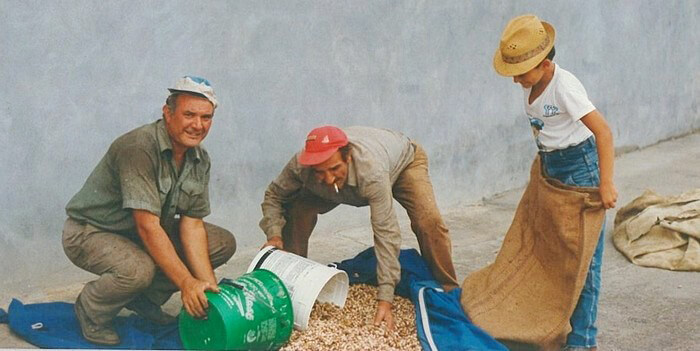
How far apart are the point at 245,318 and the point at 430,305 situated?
96 centimetres

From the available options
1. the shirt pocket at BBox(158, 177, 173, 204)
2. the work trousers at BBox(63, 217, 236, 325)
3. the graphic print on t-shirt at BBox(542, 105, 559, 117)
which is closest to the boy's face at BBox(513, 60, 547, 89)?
the graphic print on t-shirt at BBox(542, 105, 559, 117)

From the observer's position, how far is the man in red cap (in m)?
4.31

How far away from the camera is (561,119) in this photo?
13.5ft

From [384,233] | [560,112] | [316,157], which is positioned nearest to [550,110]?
[560,112]

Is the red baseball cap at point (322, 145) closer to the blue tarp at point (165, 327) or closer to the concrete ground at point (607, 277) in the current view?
the blue tarp at point (165, 327)

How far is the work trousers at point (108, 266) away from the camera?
425 centimetres

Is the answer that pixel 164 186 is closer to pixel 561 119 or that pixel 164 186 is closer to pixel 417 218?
pixel 417 218

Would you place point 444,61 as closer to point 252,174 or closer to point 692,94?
point 252,174

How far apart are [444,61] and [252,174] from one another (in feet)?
5.04

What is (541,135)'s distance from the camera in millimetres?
4223

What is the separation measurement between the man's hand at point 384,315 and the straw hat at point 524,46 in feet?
3.49

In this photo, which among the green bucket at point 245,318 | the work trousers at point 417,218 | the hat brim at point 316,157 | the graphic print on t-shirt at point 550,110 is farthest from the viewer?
the work trousers at point 417,218

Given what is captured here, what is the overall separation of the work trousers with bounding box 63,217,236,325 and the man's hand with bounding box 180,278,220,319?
0.39 metres

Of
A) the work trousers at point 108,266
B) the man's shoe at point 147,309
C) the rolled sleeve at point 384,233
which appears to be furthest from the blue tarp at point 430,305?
the work trousers at point 108,266
